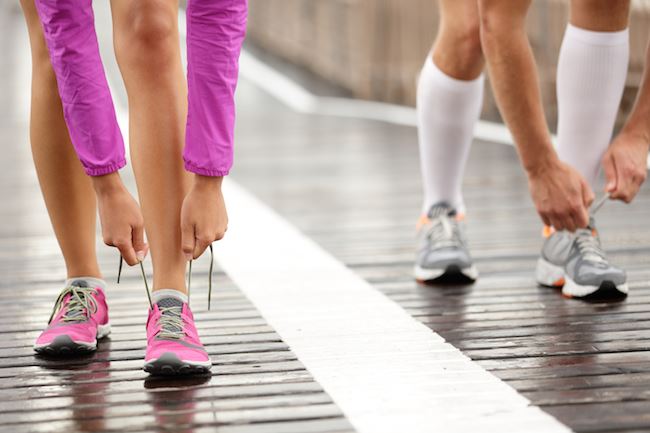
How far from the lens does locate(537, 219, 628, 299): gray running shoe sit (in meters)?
2.75

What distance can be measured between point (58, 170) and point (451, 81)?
3.36ft

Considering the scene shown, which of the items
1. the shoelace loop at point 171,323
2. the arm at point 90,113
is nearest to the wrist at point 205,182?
the arm at point 90,113

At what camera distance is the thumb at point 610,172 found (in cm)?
274

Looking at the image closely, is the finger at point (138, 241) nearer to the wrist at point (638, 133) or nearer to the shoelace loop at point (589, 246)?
the shoelace loop at point (589, 246)

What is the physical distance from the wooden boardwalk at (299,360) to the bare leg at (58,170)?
20 cm

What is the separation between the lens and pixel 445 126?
10.4 ft

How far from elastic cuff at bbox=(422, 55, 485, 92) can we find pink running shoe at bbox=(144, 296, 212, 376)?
1056 millimetres

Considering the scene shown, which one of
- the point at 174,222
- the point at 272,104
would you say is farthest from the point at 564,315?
the point at 272,104

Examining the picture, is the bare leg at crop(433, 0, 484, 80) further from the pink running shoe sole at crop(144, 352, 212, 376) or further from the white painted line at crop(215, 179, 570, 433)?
the pink running shoe sole at crop(144, 352, 212, 376)

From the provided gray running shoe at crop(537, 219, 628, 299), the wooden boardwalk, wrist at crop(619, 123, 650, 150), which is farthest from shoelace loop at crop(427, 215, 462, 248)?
wrist at crop(619, 123, 650, 150)

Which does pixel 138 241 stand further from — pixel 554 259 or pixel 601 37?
pixel 601 37

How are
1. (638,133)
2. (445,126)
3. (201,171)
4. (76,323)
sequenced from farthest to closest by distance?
(445,126)
(638,133)
(76,323)
(201,171)

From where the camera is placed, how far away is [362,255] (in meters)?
3.54

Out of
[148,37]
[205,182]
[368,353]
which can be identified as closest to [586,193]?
[368,353]
